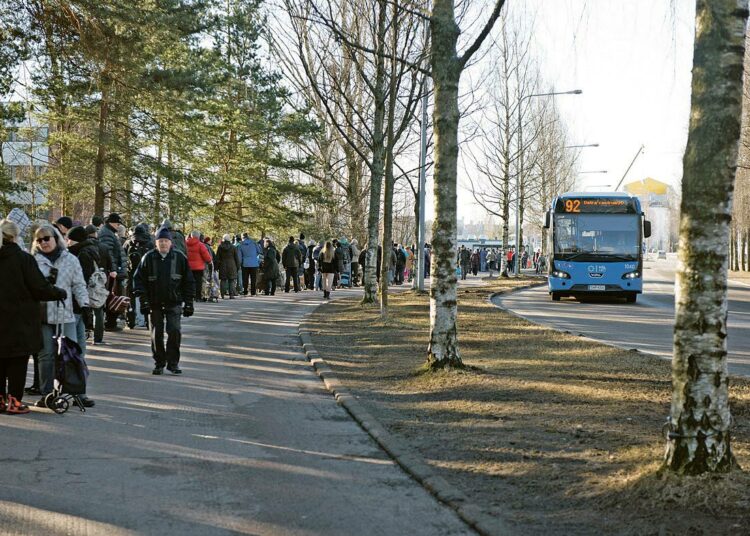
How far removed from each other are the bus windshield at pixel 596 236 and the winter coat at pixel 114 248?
46.8 ft

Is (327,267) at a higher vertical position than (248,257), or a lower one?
lower

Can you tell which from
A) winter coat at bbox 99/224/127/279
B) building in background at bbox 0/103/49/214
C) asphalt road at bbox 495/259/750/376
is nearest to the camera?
asphalt road at bbox 495/259/750/376

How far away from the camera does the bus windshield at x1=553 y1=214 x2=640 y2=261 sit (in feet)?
83.6

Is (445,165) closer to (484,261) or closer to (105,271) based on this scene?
(105,271)

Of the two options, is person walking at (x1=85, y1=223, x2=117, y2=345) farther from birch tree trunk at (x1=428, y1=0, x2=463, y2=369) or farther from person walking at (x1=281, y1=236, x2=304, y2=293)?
person walking at (x1=281, y1=236, x2=304, y2=293)

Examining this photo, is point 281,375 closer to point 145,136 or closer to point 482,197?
point 145,136

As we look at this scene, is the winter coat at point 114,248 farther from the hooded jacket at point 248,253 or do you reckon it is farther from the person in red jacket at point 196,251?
the hooded jacket at point 248,253

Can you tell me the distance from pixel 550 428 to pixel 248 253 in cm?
2105

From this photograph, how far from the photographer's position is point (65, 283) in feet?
28.3

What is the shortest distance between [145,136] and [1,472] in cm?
2724

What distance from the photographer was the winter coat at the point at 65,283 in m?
8.52

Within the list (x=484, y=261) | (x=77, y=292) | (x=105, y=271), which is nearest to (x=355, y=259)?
(x=105, y=271)

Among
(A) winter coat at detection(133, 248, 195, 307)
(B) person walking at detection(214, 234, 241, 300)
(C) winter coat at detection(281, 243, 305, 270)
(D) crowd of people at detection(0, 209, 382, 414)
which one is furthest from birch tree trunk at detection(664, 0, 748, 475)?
Answer: (C) winter coat at detection(281, 243, 305, 270)

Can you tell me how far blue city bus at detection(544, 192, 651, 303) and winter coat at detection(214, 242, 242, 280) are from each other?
359 inches
